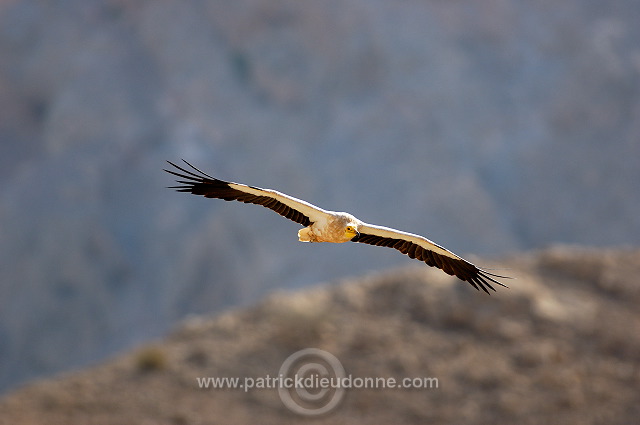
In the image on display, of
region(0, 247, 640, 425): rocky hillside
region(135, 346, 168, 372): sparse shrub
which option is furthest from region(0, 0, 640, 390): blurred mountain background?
region(135, 346, 168, 372): sparse shrub

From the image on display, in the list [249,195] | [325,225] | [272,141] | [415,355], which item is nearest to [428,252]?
[325,225]

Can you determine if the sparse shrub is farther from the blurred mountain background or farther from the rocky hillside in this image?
the blurred mountain background

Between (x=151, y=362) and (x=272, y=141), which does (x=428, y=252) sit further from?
(x=272, y=141)

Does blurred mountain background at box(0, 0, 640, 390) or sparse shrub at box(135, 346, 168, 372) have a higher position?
blurred mountain background at box(0, 0, 640, 390)

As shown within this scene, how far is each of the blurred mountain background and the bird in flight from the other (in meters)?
28.7

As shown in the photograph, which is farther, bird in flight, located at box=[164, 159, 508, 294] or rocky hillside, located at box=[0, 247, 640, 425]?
rocky hillside, located at box=[0, 247, 640, 425]

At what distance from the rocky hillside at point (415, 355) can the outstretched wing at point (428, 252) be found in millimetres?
8806

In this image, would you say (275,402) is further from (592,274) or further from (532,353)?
(592,274)

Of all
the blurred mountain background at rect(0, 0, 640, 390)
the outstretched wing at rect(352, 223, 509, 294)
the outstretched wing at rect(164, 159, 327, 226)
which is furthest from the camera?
the blurred mountain background at rect(0, 0, 640, 390)

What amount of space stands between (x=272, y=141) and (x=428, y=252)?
32637 mm

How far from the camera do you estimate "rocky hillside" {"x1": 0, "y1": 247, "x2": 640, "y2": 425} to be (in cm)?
1783

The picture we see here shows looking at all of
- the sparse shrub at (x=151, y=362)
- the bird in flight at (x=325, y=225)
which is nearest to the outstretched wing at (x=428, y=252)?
the bird in flight at (x=325, y=225)

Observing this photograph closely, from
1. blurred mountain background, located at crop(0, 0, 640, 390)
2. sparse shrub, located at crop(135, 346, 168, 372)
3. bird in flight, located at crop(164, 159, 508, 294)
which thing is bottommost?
bird in flight, located at crop(164, 159, 508, 294)

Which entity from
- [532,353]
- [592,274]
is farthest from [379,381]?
[592,274]
